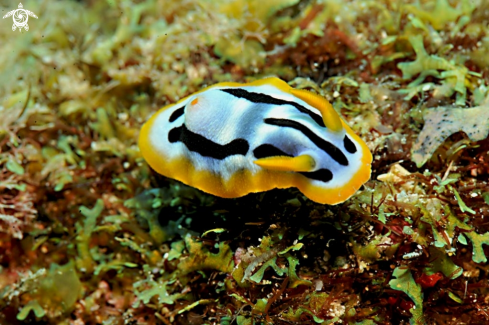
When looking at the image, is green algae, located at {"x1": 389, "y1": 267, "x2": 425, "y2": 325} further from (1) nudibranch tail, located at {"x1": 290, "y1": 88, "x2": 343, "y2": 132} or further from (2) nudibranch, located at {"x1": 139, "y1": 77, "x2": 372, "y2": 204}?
(1) nudibranch tail, located at {"x1": 290, "y1": 88, "x2": 343, "y2": 132}

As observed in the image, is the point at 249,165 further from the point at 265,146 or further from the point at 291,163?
the point at 291,163

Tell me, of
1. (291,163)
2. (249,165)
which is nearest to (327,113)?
(291,163)

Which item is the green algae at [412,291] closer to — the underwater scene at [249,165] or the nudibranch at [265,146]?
the underwater scene at [249,165]

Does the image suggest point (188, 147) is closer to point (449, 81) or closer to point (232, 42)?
point (232, 42)

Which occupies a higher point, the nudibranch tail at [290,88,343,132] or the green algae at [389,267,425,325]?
the nudibranch tail at [290,88,343,132]

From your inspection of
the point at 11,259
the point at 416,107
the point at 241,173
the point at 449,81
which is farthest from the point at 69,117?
the point at 449,81

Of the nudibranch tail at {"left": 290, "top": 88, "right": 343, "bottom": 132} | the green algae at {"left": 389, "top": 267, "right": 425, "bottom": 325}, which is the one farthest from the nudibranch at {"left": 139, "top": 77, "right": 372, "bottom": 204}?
the green algae at {"left": 389, "top": 267, "right": 425, "bottom": 325}
